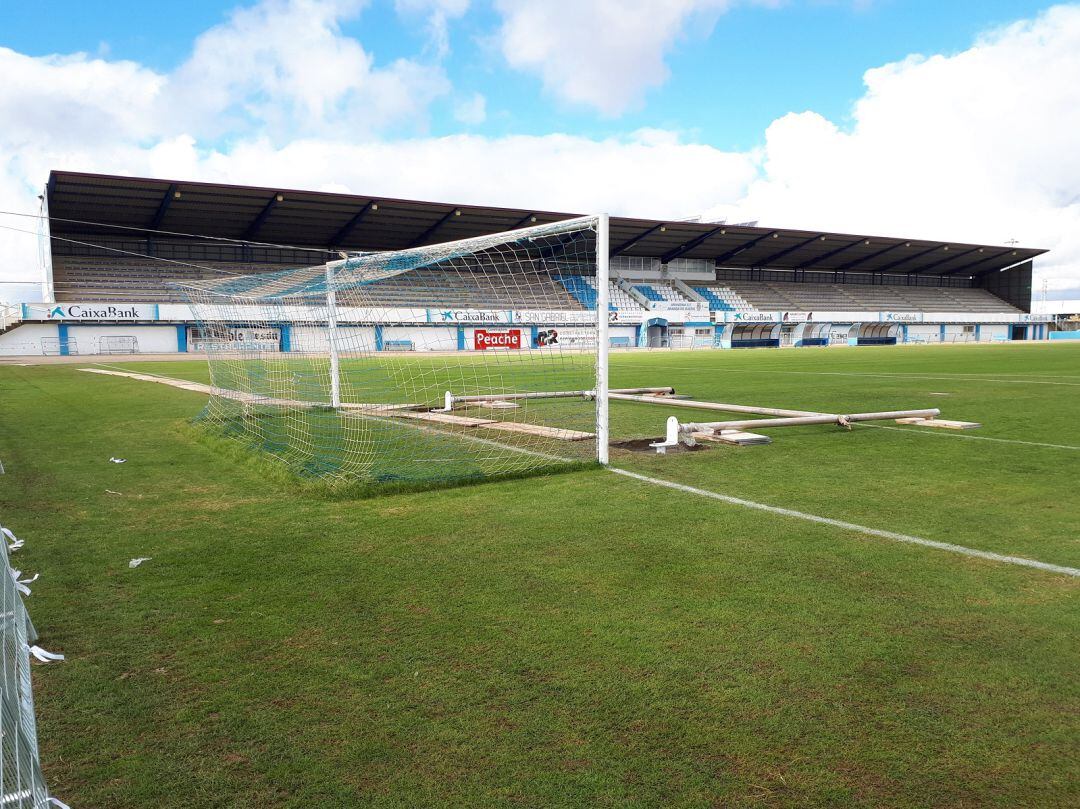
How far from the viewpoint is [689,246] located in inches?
2366

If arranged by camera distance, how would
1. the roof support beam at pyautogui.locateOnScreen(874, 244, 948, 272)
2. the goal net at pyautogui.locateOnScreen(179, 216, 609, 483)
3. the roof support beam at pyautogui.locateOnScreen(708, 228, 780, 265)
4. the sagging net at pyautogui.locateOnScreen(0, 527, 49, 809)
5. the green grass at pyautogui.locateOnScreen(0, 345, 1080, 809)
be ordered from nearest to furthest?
1. the sagging net at pyautogui.locateOnScreen(0, 527, 49, 809)
2. the green grass at pyautogui.locateOnScreen(0, 345, 1080, 809)
3. the goal net at pyautogui.locateOnScreen(179, 216, 609, 483)
4. the roof support beam at pyautogui.locateOnScreen(708, 228, 780, 265)
5. the roof support beam at pyautogui.locateOnScreen(874, 244, 948, 272)

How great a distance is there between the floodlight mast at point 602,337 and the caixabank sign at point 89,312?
42761mm

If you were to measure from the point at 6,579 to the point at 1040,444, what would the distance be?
8784 mm

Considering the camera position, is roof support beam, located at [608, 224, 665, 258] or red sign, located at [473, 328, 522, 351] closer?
red sign, located at [473, 328, 522, 351]

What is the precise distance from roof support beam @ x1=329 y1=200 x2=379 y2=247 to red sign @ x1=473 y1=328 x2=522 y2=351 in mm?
38306

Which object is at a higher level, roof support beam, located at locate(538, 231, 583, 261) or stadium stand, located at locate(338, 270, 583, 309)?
stadium stand, located at locate(338, 270, 583, 309)

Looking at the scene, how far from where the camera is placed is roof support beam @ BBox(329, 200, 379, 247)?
43750 millimetres

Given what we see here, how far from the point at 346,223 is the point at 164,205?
10.3 metres

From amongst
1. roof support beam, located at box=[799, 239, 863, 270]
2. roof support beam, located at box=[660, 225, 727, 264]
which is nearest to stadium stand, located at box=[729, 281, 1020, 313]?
roof support beam, located at box=[799, 239, 863, 270]

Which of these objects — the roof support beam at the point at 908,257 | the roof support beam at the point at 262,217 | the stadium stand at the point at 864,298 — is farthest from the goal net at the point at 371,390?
the roof support beam at the point at 908,257

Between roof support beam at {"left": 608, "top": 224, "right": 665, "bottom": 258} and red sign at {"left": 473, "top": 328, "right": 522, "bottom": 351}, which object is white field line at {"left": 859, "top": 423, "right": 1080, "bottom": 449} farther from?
roof support beam at {"left": 608, "top": 224, "right": 665, "bottom": 258}

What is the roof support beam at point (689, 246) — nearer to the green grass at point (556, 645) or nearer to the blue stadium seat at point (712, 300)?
the blue stadium seat at point (712, 300)

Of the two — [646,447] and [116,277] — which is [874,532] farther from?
[116,277]

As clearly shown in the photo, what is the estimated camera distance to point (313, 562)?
4.05m
